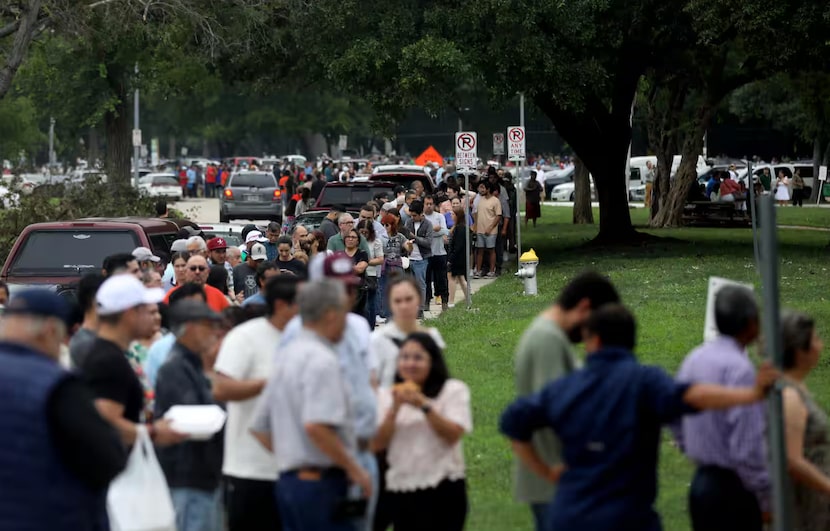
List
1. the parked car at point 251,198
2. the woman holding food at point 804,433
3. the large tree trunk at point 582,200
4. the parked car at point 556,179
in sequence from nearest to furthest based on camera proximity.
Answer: the woman holding food at point 804,433
the large tree trunk at point 582,200
the parked car at point 251,198
the parked car at point 556,179

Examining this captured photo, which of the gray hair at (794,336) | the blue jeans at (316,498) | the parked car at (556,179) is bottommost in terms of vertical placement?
the blue jeans at (316,498)

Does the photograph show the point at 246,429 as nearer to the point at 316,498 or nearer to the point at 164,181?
the point at 316,498

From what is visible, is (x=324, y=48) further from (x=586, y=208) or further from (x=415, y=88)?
(x=586, y=208)

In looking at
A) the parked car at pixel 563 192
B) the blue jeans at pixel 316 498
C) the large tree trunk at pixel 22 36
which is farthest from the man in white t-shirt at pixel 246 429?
the parked car at pixel 563 192

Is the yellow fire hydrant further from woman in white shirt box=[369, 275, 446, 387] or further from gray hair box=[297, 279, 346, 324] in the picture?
gray hair box=[297, 279, 346, 324]

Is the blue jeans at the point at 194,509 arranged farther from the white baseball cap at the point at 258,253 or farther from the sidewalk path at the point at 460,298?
the sidewalk path at the point at 460,298

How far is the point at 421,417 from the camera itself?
7121 mm

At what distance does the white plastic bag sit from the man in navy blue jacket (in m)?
1.82

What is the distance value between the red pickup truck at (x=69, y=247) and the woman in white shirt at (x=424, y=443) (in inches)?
406

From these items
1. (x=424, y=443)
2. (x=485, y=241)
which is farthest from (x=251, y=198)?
(x=424, y=443)

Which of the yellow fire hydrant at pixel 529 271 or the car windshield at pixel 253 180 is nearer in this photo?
the yellow fire hydrant at pixel 529 271

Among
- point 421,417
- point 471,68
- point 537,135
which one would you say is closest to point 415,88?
point 471,68

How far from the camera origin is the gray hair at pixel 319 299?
6.41 meters

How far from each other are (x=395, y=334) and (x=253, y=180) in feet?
141
